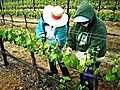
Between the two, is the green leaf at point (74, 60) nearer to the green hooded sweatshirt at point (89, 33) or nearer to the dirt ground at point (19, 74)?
the green hooded sweatshirt at point (89, 33)

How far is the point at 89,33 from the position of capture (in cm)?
359

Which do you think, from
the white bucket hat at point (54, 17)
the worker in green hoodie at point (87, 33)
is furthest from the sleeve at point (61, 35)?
the worker in green hoodie at point (87, 33)

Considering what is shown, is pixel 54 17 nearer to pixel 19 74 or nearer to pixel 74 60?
pixel 74 60

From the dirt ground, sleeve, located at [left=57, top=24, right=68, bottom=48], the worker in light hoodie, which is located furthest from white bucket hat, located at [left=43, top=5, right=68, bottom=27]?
the dirt ground

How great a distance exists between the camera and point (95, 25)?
3.50 meters

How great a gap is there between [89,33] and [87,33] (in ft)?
0.12

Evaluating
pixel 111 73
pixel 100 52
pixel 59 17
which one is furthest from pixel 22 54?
pixel 111 73

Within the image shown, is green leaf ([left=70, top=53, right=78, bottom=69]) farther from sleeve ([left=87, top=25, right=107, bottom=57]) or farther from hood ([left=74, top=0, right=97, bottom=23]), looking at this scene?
hood ([left=74, top=0, right=97, bottom=23])

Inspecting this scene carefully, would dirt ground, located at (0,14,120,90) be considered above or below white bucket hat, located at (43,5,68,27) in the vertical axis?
below

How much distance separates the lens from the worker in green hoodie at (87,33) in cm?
335

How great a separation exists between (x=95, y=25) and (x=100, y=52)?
42cm

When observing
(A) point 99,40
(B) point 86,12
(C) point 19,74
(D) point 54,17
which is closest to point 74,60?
(A) point 99,40

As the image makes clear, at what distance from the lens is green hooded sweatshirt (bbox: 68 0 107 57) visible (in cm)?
335

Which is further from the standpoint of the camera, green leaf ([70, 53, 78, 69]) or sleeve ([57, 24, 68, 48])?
sleeve ([57, 24, 68, 48])
